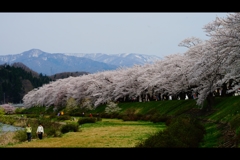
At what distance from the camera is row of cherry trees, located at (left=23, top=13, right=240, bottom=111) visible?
2394 centimetres

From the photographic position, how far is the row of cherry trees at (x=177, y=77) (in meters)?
23.9

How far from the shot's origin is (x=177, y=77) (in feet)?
168

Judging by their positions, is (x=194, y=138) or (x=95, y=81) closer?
(x=194, y=138)

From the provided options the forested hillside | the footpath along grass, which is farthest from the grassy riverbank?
the forested hillside

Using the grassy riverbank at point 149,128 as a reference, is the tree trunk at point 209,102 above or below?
above

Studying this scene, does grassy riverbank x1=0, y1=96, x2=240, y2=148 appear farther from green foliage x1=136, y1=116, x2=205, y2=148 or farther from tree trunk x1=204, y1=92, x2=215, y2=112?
green foliage x1=136, y1=116, x2=205, y2=148

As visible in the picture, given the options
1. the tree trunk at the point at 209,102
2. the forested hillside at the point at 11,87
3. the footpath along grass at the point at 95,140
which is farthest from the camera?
the forested hillside at the point at 11,87

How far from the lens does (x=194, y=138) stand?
21172 millimetres

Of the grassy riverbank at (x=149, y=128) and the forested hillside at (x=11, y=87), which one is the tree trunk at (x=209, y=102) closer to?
the grassy riverbank at (x=149, y=128)

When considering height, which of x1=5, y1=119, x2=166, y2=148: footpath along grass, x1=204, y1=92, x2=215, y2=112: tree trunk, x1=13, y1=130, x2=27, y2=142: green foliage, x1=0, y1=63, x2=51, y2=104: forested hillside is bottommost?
x1=5, y1=119, x2=166, y2=148: footpath along grass

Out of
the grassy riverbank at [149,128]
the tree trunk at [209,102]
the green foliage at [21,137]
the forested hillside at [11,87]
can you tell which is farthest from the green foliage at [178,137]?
the forested hillside at [11,87]
